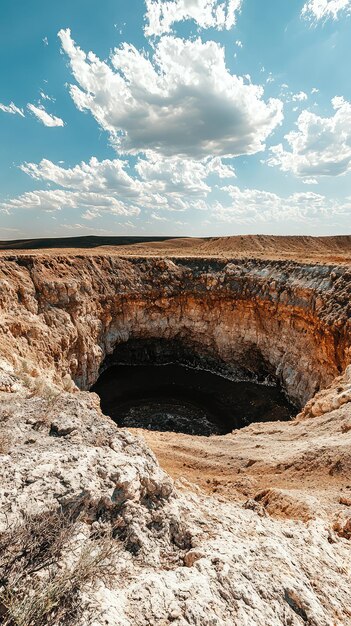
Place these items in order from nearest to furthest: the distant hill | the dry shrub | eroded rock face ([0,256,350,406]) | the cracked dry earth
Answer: the dry shrub
the cracked dry earth
eroded rock face ([0,256,350,406])
the distant hill

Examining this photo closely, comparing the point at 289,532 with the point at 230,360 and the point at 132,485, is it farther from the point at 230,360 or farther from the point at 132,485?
the point at 230,360

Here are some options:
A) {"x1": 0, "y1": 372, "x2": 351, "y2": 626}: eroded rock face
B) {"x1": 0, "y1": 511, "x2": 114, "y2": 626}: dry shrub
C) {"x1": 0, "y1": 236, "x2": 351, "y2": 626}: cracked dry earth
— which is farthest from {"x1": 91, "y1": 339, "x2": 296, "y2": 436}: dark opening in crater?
{"x1": 0, "y1": 511, "x2": 114, "y2": 626}: dry shrub

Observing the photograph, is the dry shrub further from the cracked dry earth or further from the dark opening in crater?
the dark opening in crater

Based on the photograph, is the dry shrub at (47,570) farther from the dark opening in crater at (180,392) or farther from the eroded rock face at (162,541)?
the dark opening in crater at (180,392)

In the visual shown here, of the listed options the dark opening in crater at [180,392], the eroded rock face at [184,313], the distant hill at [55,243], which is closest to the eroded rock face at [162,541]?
the eroded rock face at [184,313]

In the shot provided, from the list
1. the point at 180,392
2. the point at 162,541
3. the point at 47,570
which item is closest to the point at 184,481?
the point at 162,541

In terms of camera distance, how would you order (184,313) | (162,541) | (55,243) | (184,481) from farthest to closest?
(55,243) → (184,313) → (184,481) → (162,541)

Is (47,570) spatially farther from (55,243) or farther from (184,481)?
(55,243)
